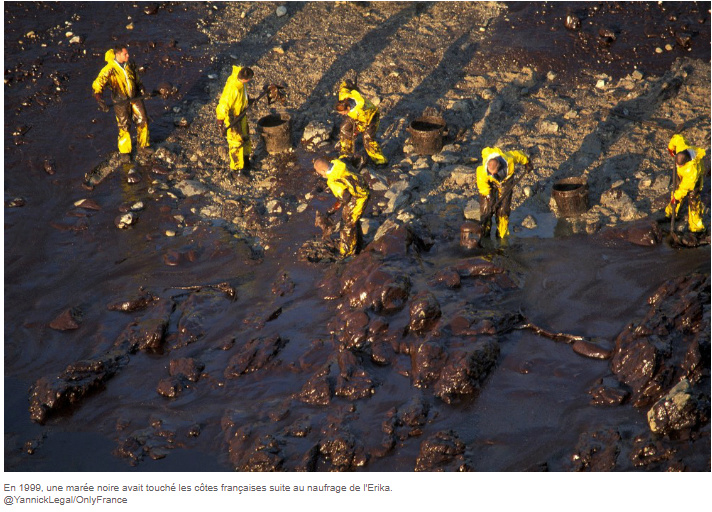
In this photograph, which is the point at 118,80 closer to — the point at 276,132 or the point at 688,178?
the point at 276,132

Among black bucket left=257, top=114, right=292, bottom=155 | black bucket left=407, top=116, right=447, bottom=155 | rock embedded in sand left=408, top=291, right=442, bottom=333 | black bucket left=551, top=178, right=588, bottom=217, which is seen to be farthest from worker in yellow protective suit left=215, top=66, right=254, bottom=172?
black bucket left=551, top=178, right=588, bottom=217

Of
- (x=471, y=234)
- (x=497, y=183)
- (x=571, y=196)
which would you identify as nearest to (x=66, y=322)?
(x=471, y=234)

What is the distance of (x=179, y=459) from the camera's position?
7.21m

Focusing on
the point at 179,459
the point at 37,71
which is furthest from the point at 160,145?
the point at 179,459

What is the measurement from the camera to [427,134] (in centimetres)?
1094

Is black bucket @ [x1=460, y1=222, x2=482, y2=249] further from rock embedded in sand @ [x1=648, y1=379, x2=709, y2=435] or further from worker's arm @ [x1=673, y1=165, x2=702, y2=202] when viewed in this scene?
rock embedded in sand @ [x1=648, y1=379, x2=709, y2=435]

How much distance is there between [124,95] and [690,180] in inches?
319

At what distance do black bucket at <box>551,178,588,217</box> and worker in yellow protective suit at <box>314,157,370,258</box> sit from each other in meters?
2.47

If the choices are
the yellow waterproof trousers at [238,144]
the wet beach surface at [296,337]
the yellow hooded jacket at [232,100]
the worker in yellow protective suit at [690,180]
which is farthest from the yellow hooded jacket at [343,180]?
the worker in yellow protective suit at [690,180]

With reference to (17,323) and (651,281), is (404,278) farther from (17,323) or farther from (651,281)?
(17,323)

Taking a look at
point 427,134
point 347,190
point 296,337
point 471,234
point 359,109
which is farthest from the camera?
point 427,134

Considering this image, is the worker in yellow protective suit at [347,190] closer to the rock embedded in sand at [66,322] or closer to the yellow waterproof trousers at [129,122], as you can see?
the rock embedded in sand at [66,322]

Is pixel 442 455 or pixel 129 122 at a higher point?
pixel 129 122

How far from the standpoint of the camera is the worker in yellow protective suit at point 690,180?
8.62m
